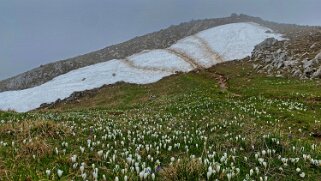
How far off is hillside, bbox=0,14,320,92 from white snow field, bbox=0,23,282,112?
11.1 metres

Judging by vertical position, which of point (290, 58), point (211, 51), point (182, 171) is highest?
point (211, 51)

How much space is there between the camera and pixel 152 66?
78812 mm

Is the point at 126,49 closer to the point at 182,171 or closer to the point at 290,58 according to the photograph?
the point at 290,58

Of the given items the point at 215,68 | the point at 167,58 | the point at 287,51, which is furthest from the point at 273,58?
the point at 167,58

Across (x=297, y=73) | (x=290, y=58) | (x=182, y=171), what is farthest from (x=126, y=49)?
(x=182, y=171)

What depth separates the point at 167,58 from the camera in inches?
3273

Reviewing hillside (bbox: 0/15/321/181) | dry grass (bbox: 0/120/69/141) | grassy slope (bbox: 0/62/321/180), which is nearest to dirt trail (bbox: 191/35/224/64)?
hillside (bbox: 0/15/321/181)

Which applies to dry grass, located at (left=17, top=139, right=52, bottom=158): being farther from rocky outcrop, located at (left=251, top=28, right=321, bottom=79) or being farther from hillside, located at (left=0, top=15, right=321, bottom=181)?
rocky outcrop, located at (left=251, top=28, right=321, bottom=79)

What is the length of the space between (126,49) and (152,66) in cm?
4422

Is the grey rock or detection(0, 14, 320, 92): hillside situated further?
detection(0, 14, 320, 92): hillside

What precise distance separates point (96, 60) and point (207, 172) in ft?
339

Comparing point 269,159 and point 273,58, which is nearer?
point 269,159

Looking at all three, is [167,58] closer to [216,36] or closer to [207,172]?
[216,36]

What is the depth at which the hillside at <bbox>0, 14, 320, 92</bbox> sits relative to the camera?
96125mm
